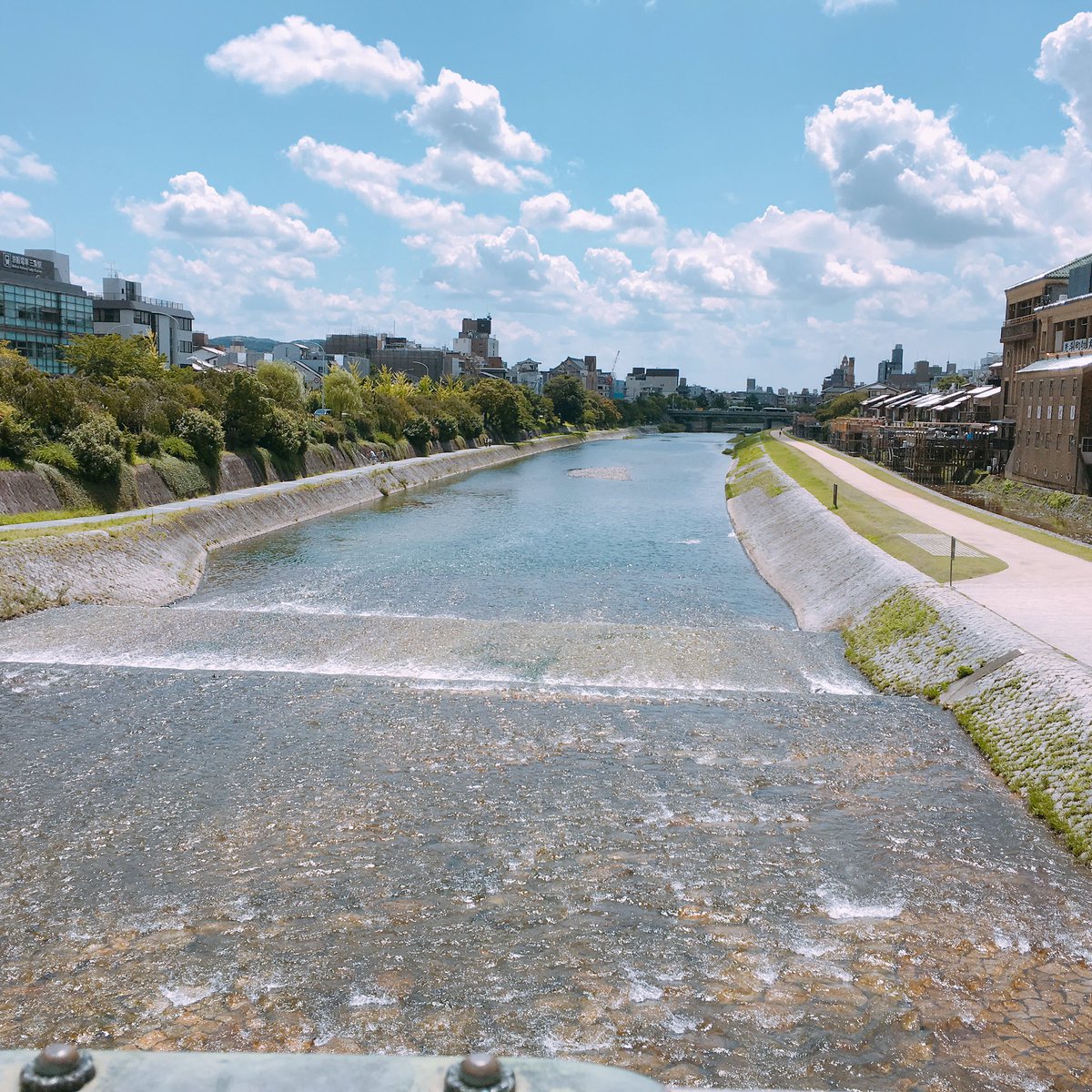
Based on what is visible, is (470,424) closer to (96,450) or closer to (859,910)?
(96,450)

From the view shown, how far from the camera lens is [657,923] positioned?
11453 millimetres

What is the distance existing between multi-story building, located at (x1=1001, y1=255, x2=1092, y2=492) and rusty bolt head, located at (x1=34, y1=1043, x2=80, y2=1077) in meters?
60.6

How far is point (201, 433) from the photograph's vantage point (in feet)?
159

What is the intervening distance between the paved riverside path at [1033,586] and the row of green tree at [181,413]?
112 ft

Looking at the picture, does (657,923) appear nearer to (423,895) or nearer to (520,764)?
(423,895)

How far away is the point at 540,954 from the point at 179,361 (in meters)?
110

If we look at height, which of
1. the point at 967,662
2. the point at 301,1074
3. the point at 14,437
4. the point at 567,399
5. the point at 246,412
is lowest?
the point at 967,662

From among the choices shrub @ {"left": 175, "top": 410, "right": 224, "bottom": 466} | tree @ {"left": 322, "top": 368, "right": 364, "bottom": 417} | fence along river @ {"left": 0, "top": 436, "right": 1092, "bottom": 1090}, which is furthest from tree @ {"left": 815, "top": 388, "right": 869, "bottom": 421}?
fence along river @ {"left": 0, "top": 436, "right": 1092, "bottom": 1090}

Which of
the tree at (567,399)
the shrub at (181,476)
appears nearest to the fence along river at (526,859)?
the shrub at (181,476)

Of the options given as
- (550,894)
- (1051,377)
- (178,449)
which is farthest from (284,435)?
(550,894)

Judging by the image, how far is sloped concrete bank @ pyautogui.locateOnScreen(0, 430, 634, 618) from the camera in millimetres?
27666

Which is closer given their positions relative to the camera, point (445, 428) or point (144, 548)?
point (144, 548)

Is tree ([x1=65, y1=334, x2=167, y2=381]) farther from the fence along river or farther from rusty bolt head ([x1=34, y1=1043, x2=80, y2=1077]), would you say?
rusty bolt head ([x1=34, y1=1043, x2=80, y2=1077])

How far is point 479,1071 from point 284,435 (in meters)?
58.1
